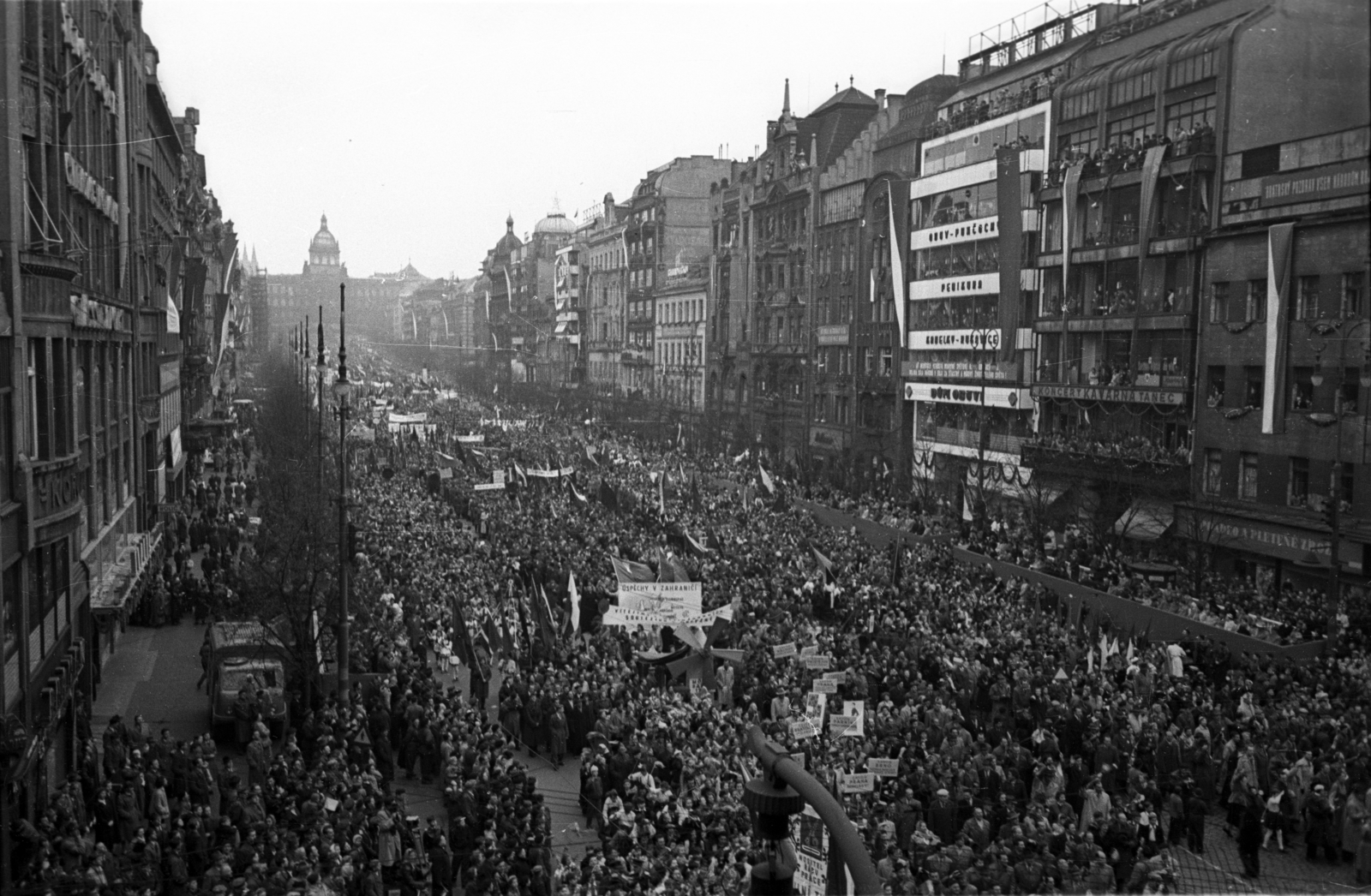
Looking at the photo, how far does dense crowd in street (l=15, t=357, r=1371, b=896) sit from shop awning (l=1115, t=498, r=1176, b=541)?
6809mm

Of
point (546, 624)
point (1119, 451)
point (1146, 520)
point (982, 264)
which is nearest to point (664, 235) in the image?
point (982, 264)

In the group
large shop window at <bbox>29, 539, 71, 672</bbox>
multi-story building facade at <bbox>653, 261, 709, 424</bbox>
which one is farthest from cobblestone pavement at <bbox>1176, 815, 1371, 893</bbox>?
multi-story building facade at <bbox>653, 261, 709, 424</bbox>

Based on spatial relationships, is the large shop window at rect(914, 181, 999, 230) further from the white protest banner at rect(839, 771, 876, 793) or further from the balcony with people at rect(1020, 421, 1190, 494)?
the white protest banner at rect(839, 771, 876, 793)

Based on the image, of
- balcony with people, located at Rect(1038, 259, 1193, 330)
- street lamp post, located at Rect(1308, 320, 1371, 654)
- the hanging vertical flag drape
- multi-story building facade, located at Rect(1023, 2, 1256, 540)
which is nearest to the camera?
street lamp post, located at Rect(1308, 320, 1371, 654)

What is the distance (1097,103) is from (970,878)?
41.2 metres

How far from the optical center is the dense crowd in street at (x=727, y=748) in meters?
16.5

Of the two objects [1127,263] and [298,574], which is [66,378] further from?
[1127,263]

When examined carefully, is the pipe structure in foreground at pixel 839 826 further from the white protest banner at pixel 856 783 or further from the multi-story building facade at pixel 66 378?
the white protest banner at pixel 856 783

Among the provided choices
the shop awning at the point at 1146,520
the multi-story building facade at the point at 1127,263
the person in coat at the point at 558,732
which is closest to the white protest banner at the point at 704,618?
the person in coat at the point at 558,732

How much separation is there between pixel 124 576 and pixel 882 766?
19407mm

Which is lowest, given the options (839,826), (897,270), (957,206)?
(839,826)

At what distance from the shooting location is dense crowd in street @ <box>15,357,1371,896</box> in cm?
1653

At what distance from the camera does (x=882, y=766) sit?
19.6 meters

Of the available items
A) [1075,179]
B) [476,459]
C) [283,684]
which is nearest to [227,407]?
[476,459]
